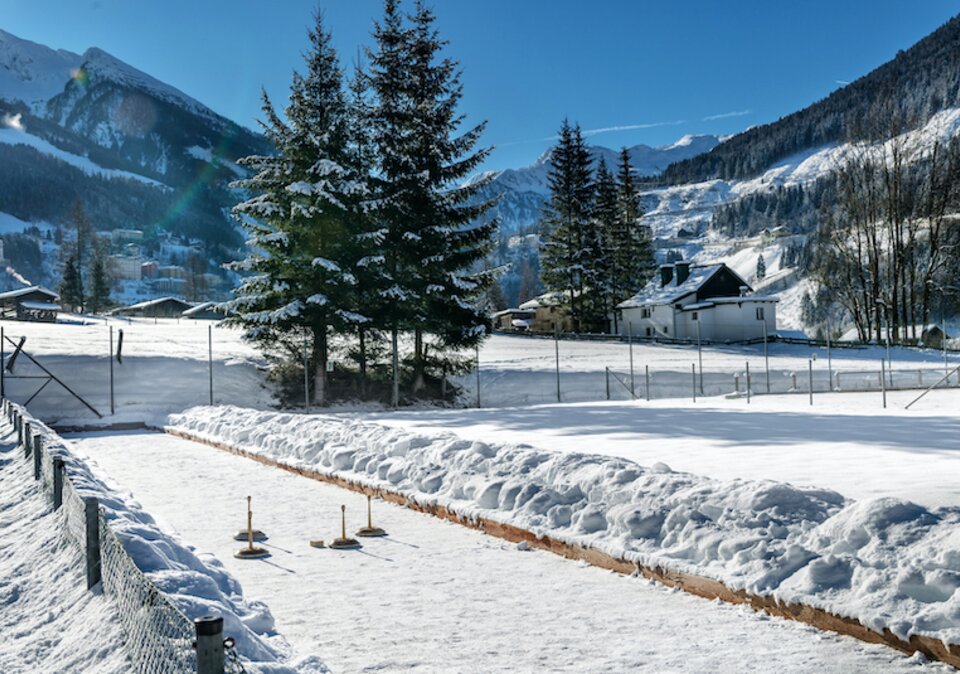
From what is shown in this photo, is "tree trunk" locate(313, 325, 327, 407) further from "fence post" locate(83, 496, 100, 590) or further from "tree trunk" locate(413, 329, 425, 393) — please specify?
"fence post" locate(83, 496, 100, 590)

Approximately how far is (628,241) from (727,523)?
68.5 metres

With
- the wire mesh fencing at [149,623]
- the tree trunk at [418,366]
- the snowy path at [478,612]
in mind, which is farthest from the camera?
the tree trunk at [418,366]

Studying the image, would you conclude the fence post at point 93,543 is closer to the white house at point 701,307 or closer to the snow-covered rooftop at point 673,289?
the white house at point 701,307

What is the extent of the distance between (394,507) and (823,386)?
31.5 m

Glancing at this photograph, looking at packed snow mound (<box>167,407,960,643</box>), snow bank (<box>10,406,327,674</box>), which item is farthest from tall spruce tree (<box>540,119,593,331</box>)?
snow bank (<box>10,406,327,674</box>)

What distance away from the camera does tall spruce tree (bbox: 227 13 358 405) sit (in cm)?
3200

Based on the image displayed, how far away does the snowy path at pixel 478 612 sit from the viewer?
567 centimetres

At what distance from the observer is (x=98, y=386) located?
31.8 metres

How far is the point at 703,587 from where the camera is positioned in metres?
7.08

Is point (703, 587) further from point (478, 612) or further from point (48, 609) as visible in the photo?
point (48, 609)

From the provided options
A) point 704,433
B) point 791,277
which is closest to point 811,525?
point 704,433

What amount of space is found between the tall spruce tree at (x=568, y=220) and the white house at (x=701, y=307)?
6832mm

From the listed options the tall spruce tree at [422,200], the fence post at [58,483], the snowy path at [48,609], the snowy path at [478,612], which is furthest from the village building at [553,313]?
the snowy path at [48,609]

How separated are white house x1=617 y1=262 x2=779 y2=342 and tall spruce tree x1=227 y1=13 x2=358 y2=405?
38.2 metres
